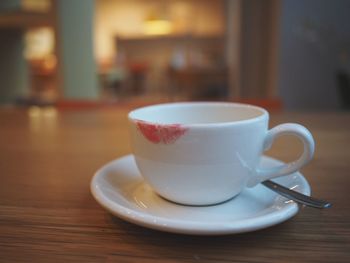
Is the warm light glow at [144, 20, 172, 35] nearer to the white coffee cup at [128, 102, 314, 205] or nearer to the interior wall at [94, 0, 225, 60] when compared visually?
the interior wall at [94, 0, 225, 60]

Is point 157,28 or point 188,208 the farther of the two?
point 157,28

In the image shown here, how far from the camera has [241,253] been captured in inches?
9.2

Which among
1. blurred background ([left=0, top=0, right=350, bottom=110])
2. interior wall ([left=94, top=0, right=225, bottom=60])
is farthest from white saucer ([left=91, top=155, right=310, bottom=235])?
interior wall ([left=94, top=0, right=225, bottom=60])

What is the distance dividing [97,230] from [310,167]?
31 cm

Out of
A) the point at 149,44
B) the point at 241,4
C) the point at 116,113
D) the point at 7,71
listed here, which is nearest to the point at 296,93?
the point at 241,4

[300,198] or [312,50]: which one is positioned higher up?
[312,50]

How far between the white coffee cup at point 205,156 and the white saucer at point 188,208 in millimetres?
Answer: 13

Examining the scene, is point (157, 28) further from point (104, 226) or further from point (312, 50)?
point (104, 226)

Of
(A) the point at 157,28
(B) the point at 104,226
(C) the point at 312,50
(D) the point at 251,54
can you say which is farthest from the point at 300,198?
(A) the point at 157,28

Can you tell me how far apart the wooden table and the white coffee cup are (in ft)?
0.17

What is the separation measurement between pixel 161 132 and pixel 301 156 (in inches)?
5.3

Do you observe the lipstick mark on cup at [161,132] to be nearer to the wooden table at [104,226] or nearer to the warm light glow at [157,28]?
the wooden table at [104,226]

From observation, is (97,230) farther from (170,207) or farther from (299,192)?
(299,192)

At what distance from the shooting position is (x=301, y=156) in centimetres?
31
